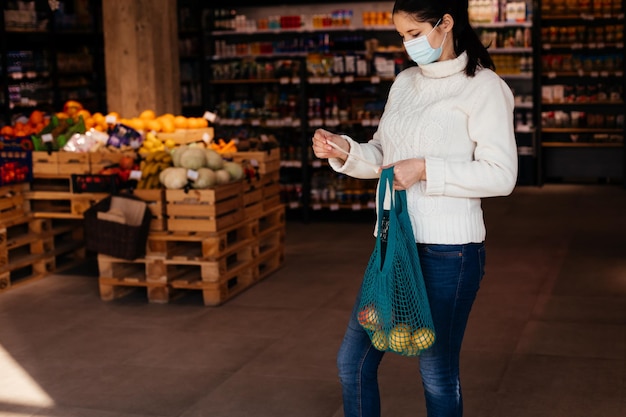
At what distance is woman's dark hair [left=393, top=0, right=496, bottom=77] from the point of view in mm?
2756

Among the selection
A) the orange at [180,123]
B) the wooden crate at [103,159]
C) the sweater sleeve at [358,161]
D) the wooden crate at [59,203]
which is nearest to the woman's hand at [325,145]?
the sweater sleeve at [358,161]

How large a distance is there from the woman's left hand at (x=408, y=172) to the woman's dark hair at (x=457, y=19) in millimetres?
320

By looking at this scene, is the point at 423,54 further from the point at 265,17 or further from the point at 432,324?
the point at 265,17

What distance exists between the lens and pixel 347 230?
9.12 m

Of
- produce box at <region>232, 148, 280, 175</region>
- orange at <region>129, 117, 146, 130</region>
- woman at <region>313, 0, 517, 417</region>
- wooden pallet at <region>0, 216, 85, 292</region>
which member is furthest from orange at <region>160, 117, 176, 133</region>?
woman at <region>313, 0, 517, 417</region>

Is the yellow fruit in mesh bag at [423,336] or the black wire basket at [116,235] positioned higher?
the yellow fruit in mesh bag at [423,336]

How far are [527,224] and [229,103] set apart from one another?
3598mm

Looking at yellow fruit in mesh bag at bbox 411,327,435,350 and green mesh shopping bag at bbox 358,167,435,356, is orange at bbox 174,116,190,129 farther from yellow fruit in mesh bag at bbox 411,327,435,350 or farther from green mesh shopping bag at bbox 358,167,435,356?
yellow fruit in mesh bag at bbox 411,327,435,350

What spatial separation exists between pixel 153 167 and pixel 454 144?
3907 millimetres

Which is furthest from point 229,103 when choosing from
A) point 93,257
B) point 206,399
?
point 206,399

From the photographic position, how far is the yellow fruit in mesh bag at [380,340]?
2734 mm

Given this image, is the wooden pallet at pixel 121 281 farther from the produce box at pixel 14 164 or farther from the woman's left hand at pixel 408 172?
the woman's left hand at pixel 408 172

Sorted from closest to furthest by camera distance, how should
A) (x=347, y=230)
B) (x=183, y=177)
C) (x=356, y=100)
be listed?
(x=183, y=177), (x=347, y=230), (x=356, y=100)

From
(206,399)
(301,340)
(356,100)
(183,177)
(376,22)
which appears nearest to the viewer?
(206,399)
